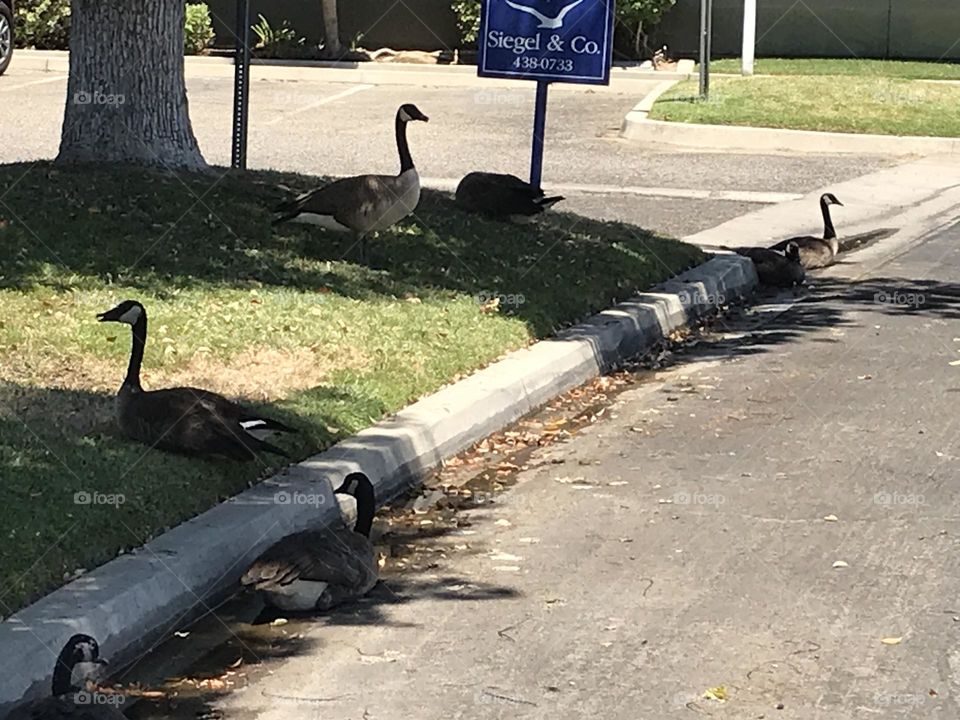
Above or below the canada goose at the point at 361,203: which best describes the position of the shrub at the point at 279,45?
above

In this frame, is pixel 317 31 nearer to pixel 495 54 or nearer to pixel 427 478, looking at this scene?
pixel 495 54

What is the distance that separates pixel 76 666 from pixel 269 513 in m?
1.77

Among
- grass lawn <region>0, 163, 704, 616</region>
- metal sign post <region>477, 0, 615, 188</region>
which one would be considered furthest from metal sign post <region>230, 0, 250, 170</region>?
metal sign post <region>477, 0, 615, 188</region>

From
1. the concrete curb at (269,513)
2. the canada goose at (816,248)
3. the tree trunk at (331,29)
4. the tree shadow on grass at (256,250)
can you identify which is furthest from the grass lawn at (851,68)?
the concrete curb at (269,513)

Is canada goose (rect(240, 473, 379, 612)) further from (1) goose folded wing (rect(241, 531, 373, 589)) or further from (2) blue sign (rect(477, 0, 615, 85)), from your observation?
(2) blue sign (rect(477, 0, 615, 85))

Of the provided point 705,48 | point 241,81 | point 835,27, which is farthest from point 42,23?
point 241,81

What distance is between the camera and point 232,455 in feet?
23.8

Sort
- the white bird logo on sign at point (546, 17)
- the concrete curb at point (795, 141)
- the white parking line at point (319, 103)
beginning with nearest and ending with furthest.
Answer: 1. the white bird logo on sign at point (546, 17)
2. the concrete curb at point (795, 141)
3. the white parking line at point (319, 103)

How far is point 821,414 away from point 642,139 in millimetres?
13801

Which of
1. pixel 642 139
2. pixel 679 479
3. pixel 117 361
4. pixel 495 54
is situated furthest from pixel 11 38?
pixel 679 479

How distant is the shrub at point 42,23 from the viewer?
29.9 meters
